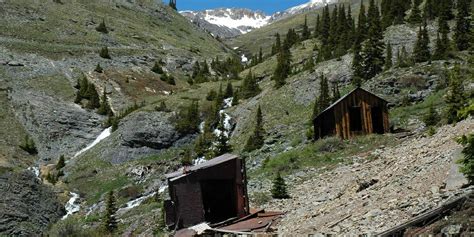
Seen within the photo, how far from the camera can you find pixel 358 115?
115 feet

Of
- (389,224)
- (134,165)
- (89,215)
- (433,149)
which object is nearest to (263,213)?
(433,149)

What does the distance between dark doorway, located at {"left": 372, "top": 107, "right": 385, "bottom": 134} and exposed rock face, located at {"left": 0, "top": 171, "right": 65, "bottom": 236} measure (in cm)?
2296

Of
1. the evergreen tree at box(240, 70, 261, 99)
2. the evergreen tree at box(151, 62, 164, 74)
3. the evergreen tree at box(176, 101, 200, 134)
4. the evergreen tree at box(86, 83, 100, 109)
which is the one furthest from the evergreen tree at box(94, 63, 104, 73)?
the evergreen tree at box(176, 101, 200, 134)

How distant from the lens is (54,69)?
78.8m

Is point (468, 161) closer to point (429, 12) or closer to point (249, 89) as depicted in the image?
point (249, 89)

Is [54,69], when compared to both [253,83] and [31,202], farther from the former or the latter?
[31,202]

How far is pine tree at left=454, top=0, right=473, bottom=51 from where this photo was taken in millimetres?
51750

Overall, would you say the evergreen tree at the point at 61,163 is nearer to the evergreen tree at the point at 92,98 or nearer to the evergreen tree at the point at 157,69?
the evergreen tree at the point at 92,98

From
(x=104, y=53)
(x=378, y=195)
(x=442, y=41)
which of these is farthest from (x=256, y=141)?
(x=104, y=53)

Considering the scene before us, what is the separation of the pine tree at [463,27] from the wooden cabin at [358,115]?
1841cm

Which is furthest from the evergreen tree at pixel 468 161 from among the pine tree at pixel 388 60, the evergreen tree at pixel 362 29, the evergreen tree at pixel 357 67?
the evergreen tree at pixel 362 29

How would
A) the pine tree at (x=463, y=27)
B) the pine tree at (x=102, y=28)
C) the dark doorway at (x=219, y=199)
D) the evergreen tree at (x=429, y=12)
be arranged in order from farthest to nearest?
the pine tree at (x=102, y=28), the evergreen tree at (x=429, y=12), the pine tree at (x=463, y=27), the dark doorway at (x=219, y=199)

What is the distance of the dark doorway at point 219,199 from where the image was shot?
1920 cm

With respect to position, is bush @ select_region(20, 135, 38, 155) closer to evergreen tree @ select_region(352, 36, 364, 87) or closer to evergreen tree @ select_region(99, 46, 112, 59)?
evergreen tree @ select_region(352, 36, 364, 87)
